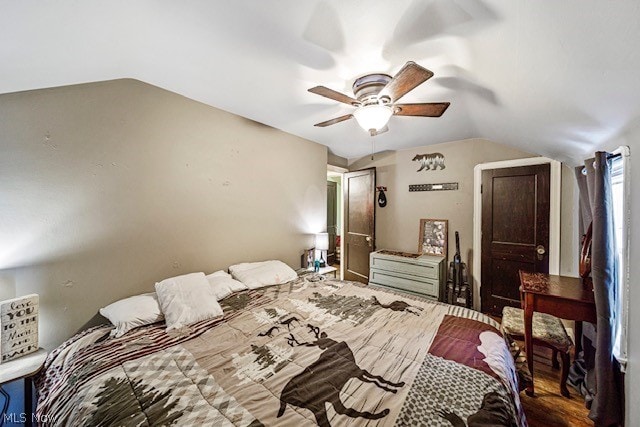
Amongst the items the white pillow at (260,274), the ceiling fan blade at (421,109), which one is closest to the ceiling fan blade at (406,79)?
the ceiling fan blade at (421,109)

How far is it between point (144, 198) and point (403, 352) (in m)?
2.24

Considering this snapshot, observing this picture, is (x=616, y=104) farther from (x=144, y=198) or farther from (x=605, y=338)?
(x=144, y=198)

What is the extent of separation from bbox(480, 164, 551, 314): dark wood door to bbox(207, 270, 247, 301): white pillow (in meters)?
3.10

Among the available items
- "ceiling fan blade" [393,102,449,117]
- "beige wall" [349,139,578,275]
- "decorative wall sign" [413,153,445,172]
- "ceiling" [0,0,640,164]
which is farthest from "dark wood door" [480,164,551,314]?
"ceiling fan blade" [393,102,449,117]

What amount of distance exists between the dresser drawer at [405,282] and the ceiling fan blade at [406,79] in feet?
7.89

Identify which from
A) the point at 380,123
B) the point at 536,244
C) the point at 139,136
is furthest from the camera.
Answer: the point at 536,244

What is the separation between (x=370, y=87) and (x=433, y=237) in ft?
8.53

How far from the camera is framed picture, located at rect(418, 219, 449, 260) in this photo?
3.43m

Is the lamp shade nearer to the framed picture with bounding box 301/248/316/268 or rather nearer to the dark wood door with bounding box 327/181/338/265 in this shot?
the framed picture with bounding box 301/248/316/268

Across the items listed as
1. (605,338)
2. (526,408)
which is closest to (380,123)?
(605,338)

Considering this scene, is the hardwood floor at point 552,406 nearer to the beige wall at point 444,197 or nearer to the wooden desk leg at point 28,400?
the beige wall at point 444,197

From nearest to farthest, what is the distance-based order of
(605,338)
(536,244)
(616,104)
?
(616,104), (605,338), (536,244)

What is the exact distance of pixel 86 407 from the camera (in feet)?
3.15

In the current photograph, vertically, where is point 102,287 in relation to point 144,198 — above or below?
below
